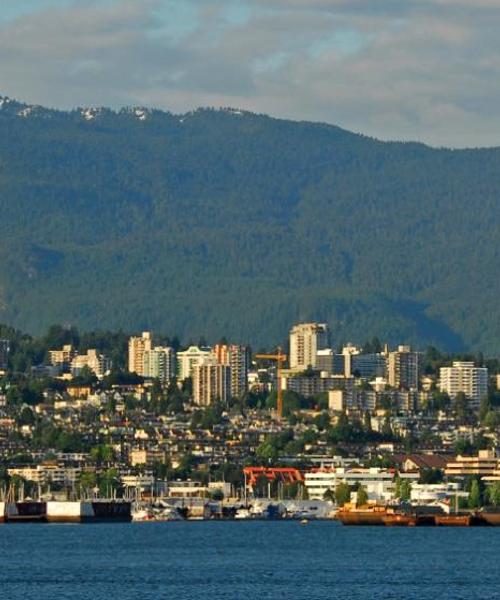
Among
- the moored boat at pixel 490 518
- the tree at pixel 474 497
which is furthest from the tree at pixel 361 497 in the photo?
the moored boat at pixel 490 518

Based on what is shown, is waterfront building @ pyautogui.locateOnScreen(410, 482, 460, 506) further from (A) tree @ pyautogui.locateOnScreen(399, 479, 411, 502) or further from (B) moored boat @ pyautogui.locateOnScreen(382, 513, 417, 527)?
(B) moored boat @ pyautogui.locateOnScreen(382, 513, 417, 527)

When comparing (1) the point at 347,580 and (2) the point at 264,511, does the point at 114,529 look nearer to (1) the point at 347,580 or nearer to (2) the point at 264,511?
(2) the point at 264,511

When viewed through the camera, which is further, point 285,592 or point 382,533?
point 382,533

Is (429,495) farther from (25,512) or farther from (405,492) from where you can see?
(25,512)

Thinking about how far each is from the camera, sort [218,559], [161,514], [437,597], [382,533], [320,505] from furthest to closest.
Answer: [320,505]
[161,514]
[382,533]
[218,559]
[437,597]

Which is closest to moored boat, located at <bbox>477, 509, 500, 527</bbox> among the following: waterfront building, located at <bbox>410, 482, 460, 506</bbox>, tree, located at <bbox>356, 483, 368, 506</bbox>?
tree, located at <bbox>356, 483, 368, 506</bbox>

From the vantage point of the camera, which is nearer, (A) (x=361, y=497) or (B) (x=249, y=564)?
(B) (x=249, y=564)

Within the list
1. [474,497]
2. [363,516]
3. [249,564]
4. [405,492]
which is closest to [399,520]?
[363,516]

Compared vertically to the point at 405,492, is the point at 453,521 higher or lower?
lower

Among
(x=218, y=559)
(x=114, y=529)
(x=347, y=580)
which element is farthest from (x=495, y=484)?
(x=347, y=580)
